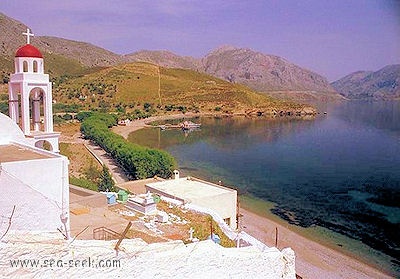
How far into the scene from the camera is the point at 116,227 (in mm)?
11906

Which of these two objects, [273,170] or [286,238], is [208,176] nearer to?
[273,170]

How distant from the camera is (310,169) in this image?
38.9 metres

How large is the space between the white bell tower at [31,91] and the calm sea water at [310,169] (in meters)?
14.9

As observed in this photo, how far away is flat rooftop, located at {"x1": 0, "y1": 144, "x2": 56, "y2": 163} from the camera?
31.6 feet

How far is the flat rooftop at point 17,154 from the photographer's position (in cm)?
962

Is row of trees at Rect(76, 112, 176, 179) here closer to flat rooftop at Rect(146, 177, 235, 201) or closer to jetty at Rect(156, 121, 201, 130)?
flat rooftop at Rect(146, 177, 235, 201)

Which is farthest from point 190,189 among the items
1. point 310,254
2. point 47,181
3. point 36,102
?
point 47,181

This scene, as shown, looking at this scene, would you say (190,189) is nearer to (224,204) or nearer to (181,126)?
(224,204)

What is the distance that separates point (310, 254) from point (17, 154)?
44.1ft

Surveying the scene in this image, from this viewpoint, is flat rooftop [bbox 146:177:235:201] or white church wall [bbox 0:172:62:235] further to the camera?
flat rooftop [bbox 146:177:235:201]

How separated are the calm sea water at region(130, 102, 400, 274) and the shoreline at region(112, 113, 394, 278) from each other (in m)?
1.45

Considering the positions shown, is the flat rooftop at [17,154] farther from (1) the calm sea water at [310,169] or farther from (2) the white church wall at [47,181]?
(1) the calm sea water at [310,169]

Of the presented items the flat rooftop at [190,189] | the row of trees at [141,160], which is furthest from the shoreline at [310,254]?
the row of trees at [141,160]

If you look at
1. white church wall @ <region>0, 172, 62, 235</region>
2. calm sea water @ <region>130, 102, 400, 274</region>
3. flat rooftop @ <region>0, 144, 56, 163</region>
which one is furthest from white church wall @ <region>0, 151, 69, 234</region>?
calm sea water @ <region>130, 102, 400, 274</region>
